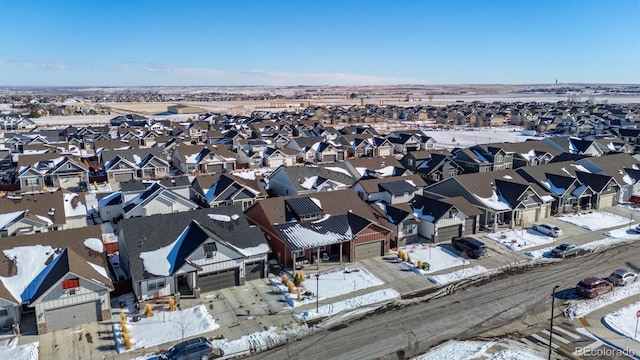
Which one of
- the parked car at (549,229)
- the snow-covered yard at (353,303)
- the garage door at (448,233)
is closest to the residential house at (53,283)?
the snow-covered yard at (353,303)

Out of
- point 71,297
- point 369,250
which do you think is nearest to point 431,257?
point 369,250

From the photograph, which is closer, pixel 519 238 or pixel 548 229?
pixel 519 238

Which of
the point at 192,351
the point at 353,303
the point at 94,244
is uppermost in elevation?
the point at 94,244

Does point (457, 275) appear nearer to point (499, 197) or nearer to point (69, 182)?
point (499, 197)

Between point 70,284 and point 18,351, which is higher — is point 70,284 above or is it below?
above

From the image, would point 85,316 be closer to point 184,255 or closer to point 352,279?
point 184,255

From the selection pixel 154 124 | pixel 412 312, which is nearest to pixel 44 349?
pixel 412 312

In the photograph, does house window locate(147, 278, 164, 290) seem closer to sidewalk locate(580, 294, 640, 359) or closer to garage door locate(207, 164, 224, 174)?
sidewalk locate(580, 294, 640, 359)
